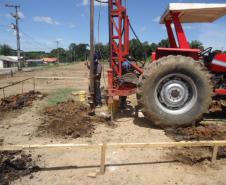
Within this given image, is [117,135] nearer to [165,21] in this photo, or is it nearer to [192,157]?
[192,157]

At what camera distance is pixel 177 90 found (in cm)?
570

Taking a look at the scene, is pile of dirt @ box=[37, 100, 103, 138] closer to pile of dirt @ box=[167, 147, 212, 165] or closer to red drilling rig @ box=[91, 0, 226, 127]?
red drilling rig @ box=[91, 0, 226, 127]

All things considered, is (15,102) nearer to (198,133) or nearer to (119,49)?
(119,49)

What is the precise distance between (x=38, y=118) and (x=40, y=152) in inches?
99.3

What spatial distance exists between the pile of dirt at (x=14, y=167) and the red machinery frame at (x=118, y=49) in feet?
9.44

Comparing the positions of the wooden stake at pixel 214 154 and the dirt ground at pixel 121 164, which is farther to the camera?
the wooden stake at pixel 214 154

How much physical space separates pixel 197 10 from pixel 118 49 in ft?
6.76

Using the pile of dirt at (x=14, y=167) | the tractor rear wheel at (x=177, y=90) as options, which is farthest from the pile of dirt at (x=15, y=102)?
the tractor rear wheel at (x=177, y=90)

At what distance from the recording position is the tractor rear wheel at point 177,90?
5.55 m

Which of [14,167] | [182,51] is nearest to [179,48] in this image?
[182,51]

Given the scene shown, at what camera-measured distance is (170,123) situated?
5602mm

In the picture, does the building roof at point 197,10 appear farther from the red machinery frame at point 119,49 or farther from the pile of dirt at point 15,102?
the pile of dirt at point 15,102

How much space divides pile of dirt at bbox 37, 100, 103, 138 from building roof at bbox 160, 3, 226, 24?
120 inches

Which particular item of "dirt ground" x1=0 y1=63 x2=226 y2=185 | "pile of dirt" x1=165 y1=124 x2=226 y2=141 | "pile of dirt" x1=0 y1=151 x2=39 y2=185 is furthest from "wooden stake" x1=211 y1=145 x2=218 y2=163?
"pile of dirt" x1=0 y1=151 x2=39 y2=185
